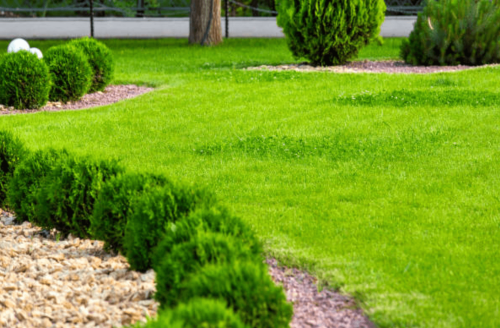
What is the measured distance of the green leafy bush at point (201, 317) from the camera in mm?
2461

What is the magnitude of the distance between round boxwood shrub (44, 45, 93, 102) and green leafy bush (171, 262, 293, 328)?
774 cm

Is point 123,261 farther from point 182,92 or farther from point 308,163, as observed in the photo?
point 182,92

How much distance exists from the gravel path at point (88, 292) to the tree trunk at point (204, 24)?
13.6 metres

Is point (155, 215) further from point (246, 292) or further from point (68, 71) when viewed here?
point (68, 71)

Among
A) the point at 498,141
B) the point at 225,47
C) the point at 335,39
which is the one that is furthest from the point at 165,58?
the point at 498,141

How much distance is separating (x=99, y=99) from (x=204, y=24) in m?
7.91

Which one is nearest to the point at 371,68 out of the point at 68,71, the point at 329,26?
the point at 329,26

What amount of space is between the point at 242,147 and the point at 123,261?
9.73ft

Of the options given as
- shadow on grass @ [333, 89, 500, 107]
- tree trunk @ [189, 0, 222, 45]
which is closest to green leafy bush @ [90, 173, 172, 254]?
shadow on grass @ [333, 89, 500, 107]

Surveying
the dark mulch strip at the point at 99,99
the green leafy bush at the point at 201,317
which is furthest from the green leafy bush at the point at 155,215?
the dark mulch strip at the point at 99,99

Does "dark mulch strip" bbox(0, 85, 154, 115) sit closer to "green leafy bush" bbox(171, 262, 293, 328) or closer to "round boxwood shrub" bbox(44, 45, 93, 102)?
"round boxwood shrub" bbox(44, 45, 93, 102)

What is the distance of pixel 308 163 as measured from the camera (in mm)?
6461

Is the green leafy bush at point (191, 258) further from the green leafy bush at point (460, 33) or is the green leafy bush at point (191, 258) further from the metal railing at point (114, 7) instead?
the metal railing at point (114, 7)

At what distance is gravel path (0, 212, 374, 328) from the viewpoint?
11.4 ft
